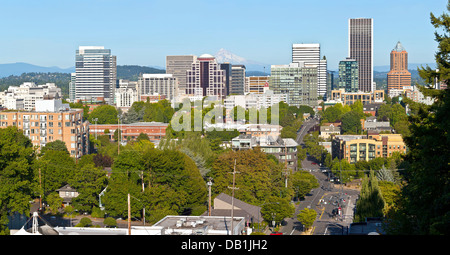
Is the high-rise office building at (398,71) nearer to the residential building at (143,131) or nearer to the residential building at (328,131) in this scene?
the residential building at (328,131)

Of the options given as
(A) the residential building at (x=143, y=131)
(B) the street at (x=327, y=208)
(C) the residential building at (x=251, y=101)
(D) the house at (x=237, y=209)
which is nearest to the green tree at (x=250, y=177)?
(B) the street at (x=327, y=208)

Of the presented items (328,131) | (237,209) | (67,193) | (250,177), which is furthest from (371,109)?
(237,209)

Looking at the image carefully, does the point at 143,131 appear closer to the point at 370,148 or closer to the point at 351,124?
the point at 370,148

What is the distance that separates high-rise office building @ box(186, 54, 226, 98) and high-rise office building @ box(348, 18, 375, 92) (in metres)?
33.7

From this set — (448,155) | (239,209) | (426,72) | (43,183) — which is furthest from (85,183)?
(448,155)

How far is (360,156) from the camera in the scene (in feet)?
137

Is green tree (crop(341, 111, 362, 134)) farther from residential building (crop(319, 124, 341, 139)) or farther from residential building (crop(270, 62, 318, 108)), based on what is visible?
residential building (crop(270, 62, 318, 108))

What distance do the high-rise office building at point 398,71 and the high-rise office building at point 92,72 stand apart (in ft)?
224

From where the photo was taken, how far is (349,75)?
12506cm

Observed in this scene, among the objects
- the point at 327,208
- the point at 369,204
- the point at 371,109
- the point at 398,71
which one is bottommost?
the point at 327,208

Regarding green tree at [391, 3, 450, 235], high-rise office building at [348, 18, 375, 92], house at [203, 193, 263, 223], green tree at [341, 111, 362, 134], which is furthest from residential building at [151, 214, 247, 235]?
high-rise office building at [348, 18, 375, 92]

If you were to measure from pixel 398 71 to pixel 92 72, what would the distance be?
7289 cm

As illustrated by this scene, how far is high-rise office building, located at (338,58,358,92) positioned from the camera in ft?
409
